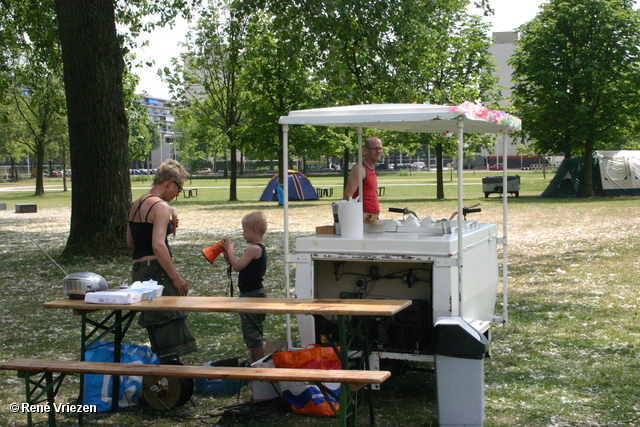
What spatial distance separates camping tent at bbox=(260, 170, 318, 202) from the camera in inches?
1390

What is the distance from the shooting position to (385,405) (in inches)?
216

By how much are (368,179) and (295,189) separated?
93.7 ft

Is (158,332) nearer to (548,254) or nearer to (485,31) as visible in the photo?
(548,254)

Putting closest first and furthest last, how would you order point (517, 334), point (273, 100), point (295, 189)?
point (517, 334) → point (273, 100) → point (295, 189)

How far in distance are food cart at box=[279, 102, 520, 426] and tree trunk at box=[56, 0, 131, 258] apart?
817cm

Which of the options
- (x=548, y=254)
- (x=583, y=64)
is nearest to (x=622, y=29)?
(x=583, y=64)

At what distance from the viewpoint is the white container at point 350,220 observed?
19.0 feet

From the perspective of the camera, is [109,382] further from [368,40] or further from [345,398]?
[368,40]

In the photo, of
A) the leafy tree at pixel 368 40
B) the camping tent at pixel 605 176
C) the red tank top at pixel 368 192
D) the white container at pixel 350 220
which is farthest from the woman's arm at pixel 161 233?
the camping tent at pixel 605 176

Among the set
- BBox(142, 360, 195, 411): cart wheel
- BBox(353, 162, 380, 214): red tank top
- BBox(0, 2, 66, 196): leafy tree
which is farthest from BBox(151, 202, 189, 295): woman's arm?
BBox(0, 2, 66, 196): leafy tree

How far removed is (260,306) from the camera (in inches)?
188

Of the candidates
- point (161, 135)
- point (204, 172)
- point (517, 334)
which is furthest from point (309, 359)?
point (161, 135)

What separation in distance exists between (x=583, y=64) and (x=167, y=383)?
1219 inches

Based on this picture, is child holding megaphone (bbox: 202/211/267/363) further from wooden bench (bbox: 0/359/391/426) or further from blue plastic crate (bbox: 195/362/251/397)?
wooden bench (bbox: 0/359/391/426)
